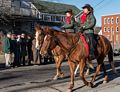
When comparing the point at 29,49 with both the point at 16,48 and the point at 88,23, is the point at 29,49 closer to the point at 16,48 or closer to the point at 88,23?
the point at 16,48

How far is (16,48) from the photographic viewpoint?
19.9 meters

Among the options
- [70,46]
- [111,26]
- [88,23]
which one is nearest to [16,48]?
[88,23]

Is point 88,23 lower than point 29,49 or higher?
higher

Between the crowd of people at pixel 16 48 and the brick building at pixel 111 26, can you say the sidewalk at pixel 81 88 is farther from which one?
the brick building at pixel 111 26

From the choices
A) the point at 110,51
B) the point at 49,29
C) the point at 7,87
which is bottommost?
the point at 7,87

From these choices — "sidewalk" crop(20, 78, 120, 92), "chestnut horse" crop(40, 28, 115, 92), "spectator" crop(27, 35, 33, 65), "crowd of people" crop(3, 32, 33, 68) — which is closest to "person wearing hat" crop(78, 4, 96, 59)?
"chestnut horse" crop(40, 28, 115, 92)

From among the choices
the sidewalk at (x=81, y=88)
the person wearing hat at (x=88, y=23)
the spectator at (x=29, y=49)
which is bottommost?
the sidewalk at (x=81, y=88)

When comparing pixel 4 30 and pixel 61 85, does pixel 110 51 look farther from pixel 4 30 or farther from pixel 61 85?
pixel 4 30

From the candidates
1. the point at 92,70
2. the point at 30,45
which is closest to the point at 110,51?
the point at 92,70

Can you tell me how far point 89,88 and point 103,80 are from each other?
4.96 ft

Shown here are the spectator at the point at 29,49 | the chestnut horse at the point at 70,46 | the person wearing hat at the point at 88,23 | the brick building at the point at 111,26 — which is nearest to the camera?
the chestnut horse at the point at 70,46

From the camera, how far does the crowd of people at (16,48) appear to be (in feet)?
62.3

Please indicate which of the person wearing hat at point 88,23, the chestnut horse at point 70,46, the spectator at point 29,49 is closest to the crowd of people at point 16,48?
the spectator at point 29,49

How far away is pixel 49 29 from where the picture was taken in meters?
10.0
